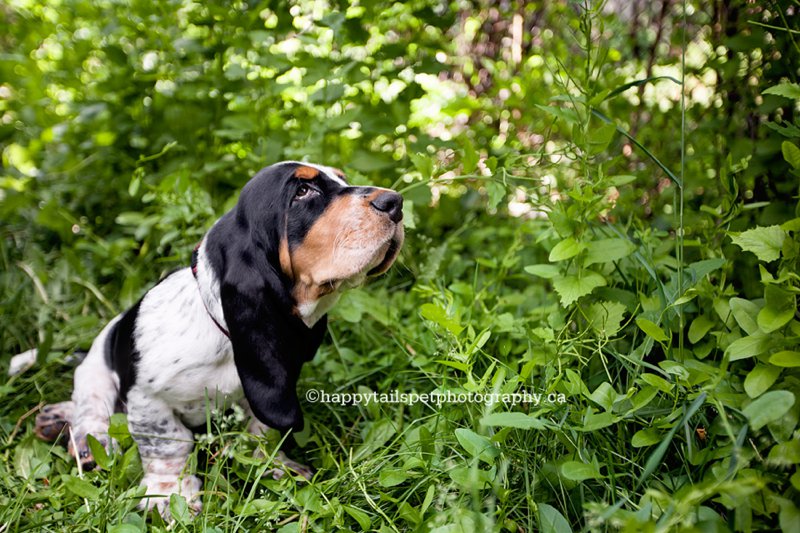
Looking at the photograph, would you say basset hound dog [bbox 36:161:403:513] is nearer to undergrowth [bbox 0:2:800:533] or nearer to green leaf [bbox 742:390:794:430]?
undergrowth [bbox 0:2:800:533]

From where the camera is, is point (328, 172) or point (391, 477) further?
point (328, 172)

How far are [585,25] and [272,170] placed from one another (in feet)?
3.69

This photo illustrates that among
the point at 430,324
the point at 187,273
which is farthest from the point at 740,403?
the point at 187,273

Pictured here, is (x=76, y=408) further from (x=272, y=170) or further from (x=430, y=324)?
(x=430, y=324)

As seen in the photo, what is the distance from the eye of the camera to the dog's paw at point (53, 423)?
2.58 metres

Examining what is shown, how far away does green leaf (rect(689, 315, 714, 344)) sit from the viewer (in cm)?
213

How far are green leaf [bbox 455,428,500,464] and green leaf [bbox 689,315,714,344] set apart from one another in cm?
78

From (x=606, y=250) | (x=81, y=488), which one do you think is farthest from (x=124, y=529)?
(x=606, y=250)

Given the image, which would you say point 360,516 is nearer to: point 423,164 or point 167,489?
point 167,489

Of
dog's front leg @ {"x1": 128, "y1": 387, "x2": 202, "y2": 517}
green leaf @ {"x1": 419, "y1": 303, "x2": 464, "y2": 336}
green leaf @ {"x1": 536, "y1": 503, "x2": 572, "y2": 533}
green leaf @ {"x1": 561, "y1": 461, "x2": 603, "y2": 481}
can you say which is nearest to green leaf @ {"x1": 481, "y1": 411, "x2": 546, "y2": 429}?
green leaf @ {"x1": 561, "y1": 461, "x2": 603, "y2": 481}

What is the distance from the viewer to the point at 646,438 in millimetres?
1804

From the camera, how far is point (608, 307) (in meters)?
2.23

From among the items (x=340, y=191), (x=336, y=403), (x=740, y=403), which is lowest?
(x=336, y=403)

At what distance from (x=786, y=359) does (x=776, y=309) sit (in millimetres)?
166
